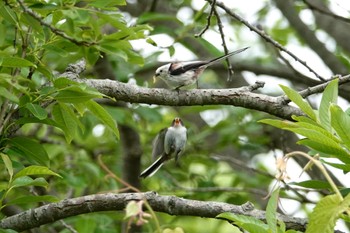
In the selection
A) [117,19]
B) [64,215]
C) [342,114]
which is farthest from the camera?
[64,215]

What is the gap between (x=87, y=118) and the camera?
267 inches

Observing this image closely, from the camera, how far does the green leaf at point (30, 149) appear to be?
13.0 ft

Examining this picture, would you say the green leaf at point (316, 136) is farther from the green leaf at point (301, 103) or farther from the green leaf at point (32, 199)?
the green leaf at point (32, 199)

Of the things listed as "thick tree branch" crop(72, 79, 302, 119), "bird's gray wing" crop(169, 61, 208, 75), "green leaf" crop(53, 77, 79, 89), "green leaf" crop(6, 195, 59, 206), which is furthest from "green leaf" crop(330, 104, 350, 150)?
"bird's gray wing" crop(169, 61, 208, 75)

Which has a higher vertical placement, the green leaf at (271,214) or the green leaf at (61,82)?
the green leaf at (61,82)

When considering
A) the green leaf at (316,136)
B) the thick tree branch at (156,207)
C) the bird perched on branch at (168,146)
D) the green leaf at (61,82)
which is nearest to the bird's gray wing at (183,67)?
the bird perched on branch at (168,146)

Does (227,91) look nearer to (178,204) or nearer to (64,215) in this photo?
(178,204)

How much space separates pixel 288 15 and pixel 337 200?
6.02 meters

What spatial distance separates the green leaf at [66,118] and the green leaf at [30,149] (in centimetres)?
24

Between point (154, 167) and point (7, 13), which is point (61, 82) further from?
point (154, 167)

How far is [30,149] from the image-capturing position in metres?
4.01

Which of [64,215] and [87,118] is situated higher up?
[64,215]

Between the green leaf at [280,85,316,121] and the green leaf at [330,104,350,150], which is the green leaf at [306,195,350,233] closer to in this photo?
the green leaf at [330,104,350,150]

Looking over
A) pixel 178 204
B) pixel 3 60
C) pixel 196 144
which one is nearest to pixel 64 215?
pixel 178 204
